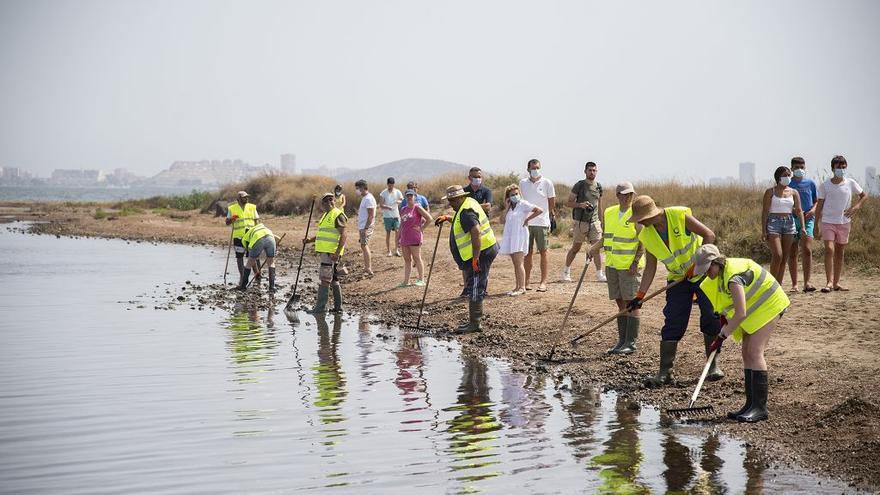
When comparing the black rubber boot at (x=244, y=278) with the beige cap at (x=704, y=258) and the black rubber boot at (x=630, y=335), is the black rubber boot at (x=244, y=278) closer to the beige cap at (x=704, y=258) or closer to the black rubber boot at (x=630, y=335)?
the black rubber boot at (x=630, y=335)

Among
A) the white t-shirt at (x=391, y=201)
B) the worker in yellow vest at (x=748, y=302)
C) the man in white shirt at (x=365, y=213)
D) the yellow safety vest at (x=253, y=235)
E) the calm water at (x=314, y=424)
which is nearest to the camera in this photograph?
the calm water at (x=314, y=424)

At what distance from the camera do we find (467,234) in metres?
13.1

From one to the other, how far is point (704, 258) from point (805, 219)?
6.41 m

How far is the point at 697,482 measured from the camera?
24.0ft

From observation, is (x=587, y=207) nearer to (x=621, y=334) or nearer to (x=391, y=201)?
(x=621, y=334)

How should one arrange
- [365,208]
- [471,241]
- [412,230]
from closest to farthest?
[471,241]
[412,230]
[365,208]

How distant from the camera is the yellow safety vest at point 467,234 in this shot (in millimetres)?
13078

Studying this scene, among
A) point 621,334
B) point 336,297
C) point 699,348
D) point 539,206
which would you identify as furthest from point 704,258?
point 336,297

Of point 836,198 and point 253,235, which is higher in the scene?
point 836,198

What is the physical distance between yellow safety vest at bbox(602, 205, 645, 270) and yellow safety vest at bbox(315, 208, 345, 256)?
5319mm

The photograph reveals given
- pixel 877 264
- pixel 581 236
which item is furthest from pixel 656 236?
pixel 877 264

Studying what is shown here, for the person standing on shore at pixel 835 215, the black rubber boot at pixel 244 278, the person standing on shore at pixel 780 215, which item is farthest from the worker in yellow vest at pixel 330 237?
the person standing on shore at pixel 835 215

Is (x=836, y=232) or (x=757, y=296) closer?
(x=757, y=296)

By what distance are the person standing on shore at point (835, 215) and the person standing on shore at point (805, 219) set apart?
0.16 m
